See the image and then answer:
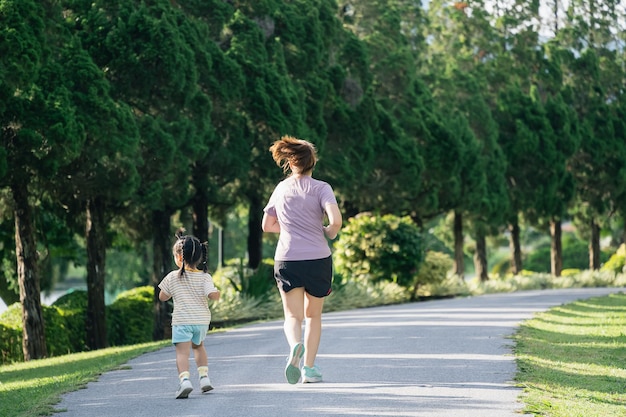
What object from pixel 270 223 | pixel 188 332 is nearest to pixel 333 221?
pixel 270 223

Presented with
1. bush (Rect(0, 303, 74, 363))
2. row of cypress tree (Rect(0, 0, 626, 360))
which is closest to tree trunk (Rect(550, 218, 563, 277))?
row of cypress tree (Rect(0, 0, 626, 360))

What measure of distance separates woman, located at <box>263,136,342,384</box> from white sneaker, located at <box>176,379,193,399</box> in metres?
→ 0.85

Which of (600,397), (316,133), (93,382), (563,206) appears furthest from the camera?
(563,206)

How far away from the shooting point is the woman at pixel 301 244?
30.1ft

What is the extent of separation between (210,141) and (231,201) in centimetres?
591

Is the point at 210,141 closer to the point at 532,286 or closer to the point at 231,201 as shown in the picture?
the point at 231,201

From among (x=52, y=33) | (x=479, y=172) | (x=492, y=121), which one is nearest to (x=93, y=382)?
(x=52, y=33)

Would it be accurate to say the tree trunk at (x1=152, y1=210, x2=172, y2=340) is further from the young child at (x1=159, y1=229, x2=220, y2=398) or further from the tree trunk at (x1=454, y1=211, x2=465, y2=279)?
the young child at (x1=159, y1=229, x2=220, y2=398)

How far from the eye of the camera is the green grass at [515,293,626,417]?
851cm

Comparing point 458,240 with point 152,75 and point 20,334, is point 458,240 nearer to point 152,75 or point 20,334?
point 152,75

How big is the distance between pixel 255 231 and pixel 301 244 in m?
23.8

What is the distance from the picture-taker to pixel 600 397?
901 cm

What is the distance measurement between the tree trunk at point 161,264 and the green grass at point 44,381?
360 inches

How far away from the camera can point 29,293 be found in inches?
841
